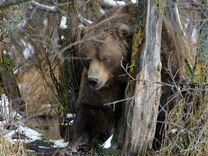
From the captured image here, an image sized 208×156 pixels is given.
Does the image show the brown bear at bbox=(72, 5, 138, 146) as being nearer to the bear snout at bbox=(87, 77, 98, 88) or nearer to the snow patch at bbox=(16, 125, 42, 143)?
the bear snout at bbox=(87, 77, 98, 88)

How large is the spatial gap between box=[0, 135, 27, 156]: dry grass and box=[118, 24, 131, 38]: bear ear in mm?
1457

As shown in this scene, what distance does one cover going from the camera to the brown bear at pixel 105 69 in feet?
18.2

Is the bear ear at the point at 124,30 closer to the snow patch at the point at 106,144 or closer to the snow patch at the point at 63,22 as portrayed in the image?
the snow patch at the point at 106,144

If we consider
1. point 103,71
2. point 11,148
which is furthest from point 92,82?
point 11,148

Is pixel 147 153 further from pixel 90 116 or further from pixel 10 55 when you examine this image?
pixel 10 55

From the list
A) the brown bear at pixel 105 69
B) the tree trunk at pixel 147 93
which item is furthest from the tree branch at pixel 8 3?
the tree trunk at pixel 147 93

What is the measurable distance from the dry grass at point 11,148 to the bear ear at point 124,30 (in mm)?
1457

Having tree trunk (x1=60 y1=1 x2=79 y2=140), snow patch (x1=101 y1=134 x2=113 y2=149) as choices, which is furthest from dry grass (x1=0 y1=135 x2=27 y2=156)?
tree trunk (x1=60 y1=1 x2=79 y2=140)

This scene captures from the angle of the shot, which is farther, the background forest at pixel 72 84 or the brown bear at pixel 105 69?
the brown bear at pixel 105 69

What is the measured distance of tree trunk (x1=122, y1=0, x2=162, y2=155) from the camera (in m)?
5.23

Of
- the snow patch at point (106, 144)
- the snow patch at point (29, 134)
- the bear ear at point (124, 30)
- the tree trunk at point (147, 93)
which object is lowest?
the snow patch at point (106, 144)

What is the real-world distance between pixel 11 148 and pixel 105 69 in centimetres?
118

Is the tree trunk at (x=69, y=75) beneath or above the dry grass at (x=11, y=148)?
above

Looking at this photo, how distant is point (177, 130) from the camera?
17.1ft
